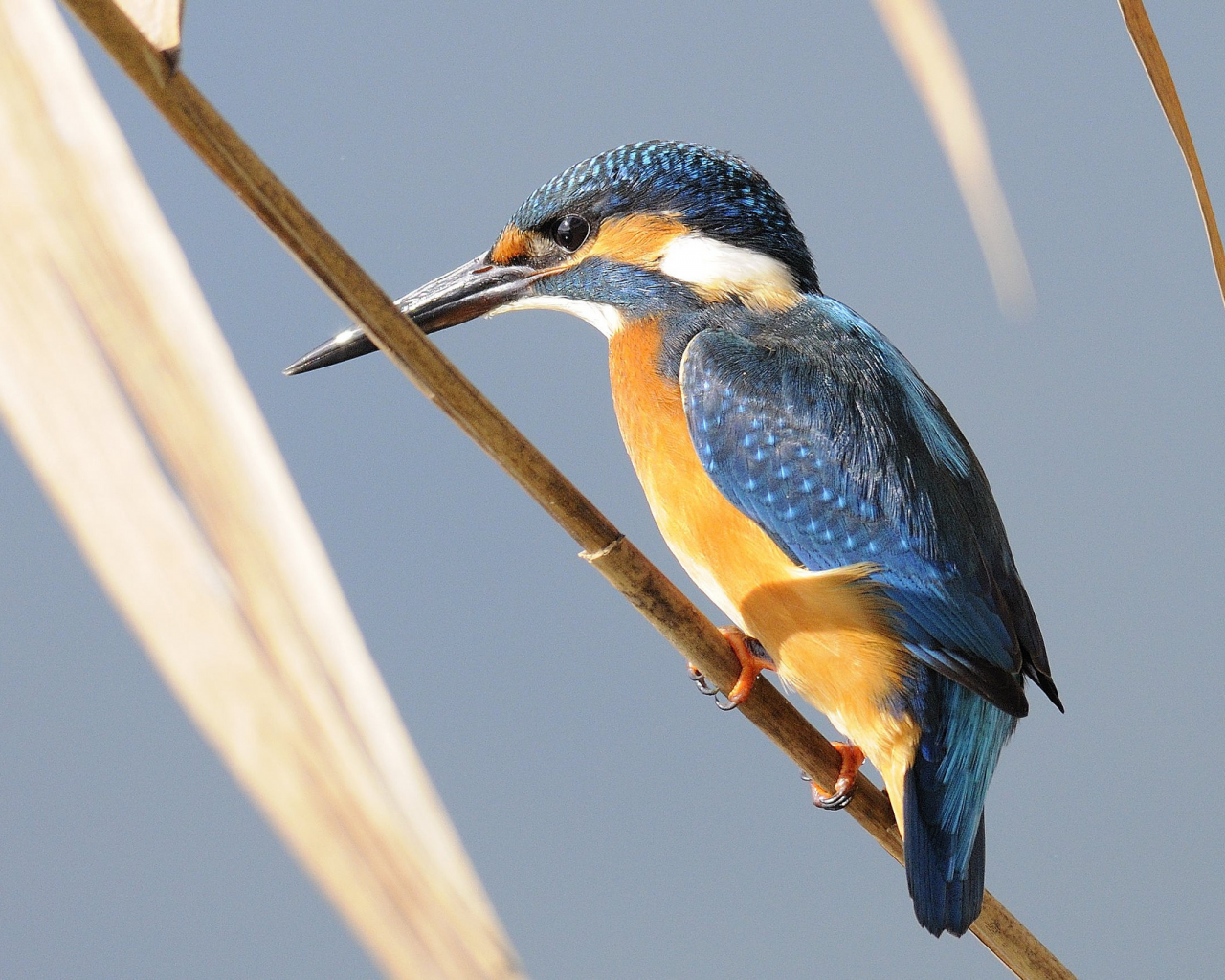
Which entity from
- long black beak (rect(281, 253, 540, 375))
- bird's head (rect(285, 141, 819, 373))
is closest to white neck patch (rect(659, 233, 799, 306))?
bird's head (rect(285, 141, 819, 373))

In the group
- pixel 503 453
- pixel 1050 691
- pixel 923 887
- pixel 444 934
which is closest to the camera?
pixel 444 934

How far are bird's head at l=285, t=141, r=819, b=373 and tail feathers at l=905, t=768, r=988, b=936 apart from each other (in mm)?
429

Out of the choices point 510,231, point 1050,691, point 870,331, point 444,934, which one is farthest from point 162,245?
point 1050,691

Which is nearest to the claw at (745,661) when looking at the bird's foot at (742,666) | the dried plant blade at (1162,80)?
the bird's foot at (742,666)

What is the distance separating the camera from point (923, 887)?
2.49ft

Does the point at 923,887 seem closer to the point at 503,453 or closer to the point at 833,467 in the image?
the point at 833,467

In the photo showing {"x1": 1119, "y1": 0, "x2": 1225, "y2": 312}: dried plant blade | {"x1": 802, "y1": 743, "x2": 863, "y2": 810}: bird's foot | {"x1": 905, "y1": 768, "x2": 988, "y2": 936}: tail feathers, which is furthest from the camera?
{"x1": 802, "y1": 743, "x2": 863, "y2": 810}: bird's foot

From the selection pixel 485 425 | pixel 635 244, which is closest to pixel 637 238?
pixel 635 244

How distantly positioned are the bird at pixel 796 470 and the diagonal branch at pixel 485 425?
1.3 inches

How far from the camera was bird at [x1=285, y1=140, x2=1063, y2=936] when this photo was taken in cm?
81

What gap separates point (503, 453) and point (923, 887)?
1.48 feet

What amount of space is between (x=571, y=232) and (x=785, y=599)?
13.3 inches

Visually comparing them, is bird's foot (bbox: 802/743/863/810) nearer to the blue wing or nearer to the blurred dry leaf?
the blue wing

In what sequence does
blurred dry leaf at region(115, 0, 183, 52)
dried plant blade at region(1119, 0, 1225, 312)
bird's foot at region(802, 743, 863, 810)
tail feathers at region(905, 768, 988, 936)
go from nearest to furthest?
blurred dry leaf at region(115, 0, 183, 52), dried plant blade at region(1119, 0, 1225, 312), tail feathers at region(905, 768, 988, 936), bird's foot at region(802, 743, 863, 810)
